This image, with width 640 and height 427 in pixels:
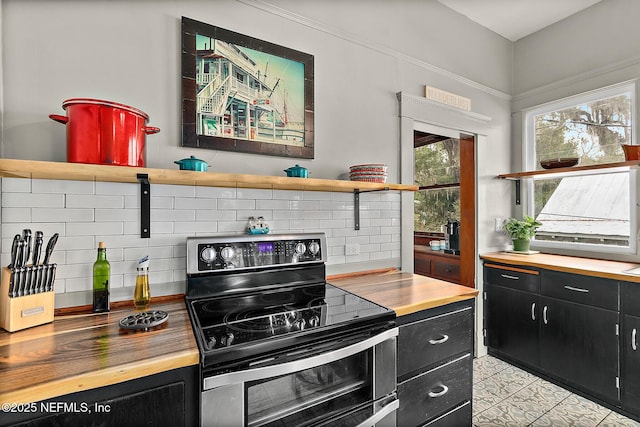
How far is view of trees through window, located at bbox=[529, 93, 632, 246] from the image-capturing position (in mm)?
2576

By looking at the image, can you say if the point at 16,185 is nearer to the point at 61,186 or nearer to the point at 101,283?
the point at 61,186

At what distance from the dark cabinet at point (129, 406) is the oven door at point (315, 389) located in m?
0.06

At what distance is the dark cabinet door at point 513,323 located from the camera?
2520mm

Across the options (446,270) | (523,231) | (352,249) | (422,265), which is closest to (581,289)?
(523,231)

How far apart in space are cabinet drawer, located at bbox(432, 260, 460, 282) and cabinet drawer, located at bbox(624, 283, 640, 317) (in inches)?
53.8

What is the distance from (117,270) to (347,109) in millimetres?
1615

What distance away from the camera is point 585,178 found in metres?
2.81

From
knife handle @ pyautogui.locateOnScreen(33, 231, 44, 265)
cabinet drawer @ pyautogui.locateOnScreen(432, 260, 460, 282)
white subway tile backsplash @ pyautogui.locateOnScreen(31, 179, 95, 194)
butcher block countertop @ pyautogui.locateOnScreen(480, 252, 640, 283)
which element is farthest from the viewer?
cabinet drawer @ pyautogui.locateOnScreen(432, 260, 460, 282)

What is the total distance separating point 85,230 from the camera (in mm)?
1370

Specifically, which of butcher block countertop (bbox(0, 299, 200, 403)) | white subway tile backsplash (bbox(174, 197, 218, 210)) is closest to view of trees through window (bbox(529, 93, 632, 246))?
white subway tile backsplash (bbox(174, 197, 218, 210))

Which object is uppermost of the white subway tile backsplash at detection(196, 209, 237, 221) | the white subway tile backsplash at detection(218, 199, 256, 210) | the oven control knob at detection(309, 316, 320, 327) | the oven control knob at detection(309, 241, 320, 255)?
the white subway tile backsplash at detection(218, 199, 256, 210)

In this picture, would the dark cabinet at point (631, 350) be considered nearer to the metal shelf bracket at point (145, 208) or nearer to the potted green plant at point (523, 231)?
the potted green plant at point (523, 231)

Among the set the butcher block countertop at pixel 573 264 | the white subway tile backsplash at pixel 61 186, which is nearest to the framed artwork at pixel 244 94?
the white subway tile backsplash at pixel 61 186

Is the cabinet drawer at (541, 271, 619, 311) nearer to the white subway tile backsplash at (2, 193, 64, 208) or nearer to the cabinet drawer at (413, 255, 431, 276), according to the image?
the cabinet drawer at (413, 255, 431, 276)
